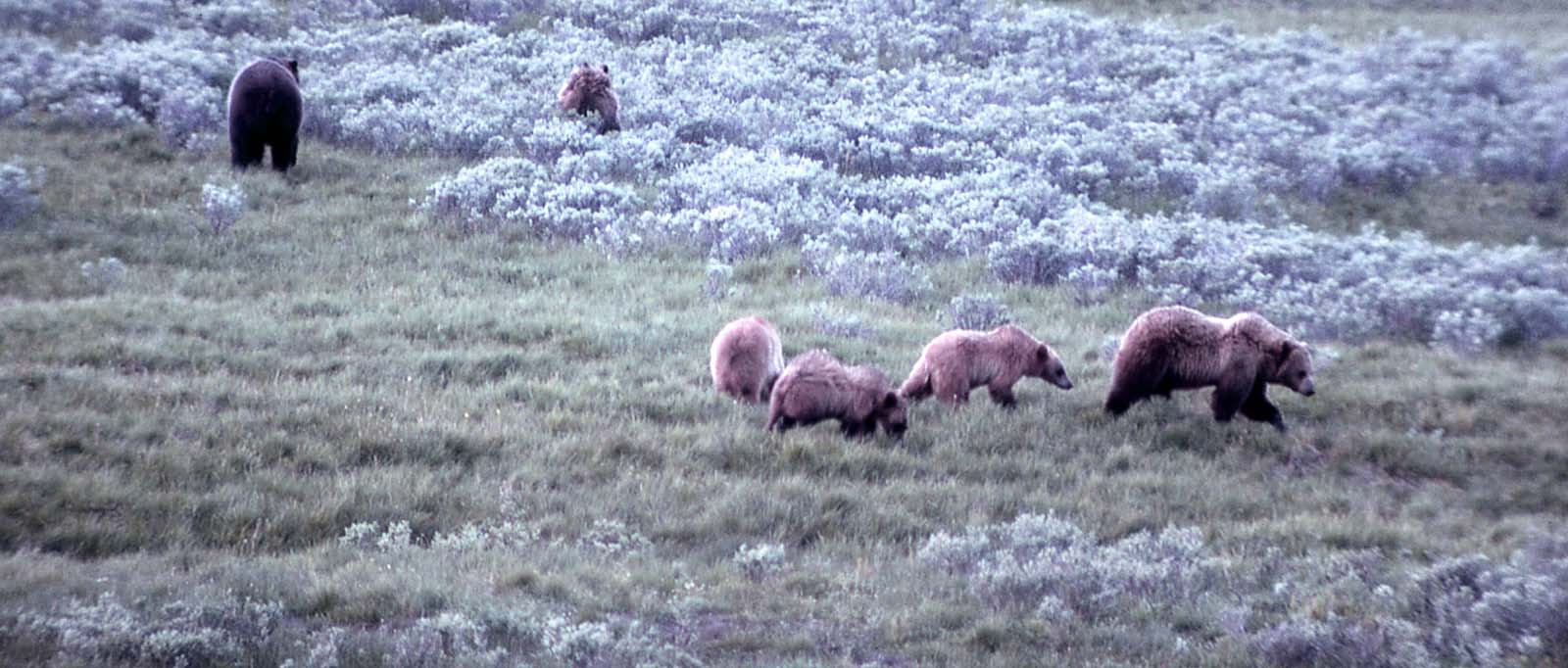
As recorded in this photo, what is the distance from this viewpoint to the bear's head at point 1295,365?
11.3m

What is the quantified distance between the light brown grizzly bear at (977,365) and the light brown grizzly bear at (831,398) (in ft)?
2.20

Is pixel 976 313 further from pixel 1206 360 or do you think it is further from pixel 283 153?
pixel 283 153

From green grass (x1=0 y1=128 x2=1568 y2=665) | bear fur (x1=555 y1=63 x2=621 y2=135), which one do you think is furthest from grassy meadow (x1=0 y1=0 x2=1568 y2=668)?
bear fur (x1=555 y1=63 x2=621 y2=135)

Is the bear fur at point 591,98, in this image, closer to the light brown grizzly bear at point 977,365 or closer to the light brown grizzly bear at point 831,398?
the light brown grizzly bear at point 977,365

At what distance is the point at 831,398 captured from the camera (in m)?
10.4

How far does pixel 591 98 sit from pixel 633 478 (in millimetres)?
11132

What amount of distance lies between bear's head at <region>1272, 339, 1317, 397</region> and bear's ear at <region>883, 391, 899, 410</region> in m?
3.22

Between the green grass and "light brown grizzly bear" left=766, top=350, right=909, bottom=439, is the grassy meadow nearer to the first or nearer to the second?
the green grass

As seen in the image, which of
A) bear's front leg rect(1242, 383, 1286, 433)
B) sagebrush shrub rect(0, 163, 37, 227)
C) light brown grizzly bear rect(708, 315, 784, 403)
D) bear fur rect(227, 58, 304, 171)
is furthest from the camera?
bear fur rect(227, 58, 304, 171)

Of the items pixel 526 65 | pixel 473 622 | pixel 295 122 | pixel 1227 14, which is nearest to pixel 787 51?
pixel 526 65

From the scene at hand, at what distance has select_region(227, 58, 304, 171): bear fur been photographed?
16141 millimetres

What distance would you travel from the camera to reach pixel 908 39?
27141mm

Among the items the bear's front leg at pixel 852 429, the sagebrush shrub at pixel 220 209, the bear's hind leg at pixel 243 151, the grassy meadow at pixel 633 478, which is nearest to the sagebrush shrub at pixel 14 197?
the grassy meadow at pixel 633 478

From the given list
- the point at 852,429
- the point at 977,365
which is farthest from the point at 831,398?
the point at 977,365
